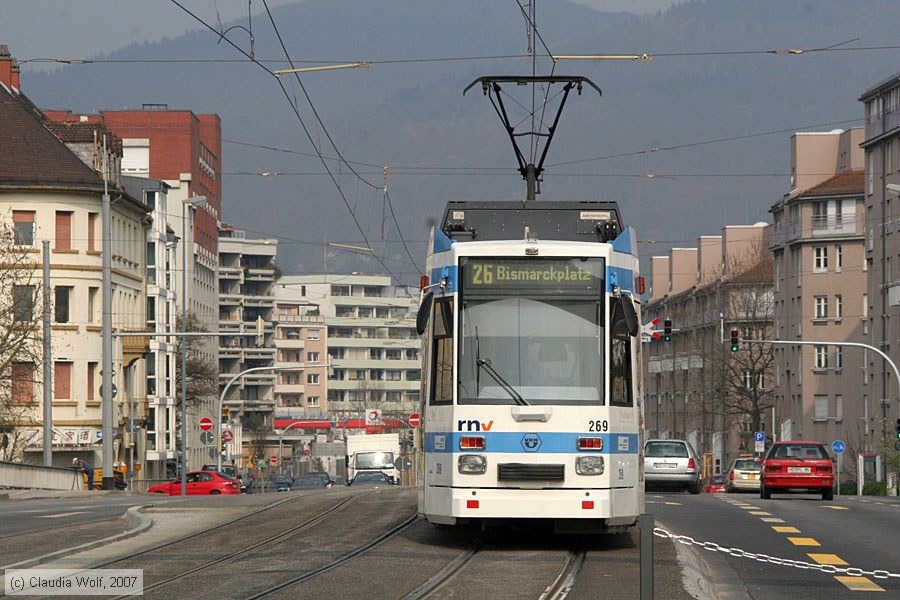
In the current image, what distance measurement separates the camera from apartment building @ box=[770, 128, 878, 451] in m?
113

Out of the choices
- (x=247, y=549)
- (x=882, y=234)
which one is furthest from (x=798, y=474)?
(x=882, y=234)

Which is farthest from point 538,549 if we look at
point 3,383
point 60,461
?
point 60,461

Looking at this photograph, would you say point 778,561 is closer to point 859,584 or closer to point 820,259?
point 859,584

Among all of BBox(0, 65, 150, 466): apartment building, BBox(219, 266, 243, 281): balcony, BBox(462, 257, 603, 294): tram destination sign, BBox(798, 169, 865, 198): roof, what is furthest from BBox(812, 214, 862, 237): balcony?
BBox(462, 257, 603, 294): tram destination sign

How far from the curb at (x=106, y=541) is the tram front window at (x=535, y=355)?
4.58m

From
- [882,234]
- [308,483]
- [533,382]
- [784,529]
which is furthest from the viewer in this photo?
[882,234]

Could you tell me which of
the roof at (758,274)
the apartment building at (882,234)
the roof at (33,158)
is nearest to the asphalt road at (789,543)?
the roof at (33,158)

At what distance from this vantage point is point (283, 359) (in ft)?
654

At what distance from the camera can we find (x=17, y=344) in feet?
184

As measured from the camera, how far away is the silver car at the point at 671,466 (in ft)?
153

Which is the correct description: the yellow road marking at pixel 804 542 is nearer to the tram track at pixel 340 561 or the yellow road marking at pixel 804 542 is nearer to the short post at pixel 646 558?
the tram track at pixel 340 561

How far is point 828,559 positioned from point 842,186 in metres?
98.4

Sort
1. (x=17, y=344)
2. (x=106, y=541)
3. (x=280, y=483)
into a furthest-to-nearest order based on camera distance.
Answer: (x=280, y=483) → (x=17, y=344) → (x=106, y=541)

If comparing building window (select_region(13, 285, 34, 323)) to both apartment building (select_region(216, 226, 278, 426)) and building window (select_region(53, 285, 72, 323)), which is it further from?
apartment building (select_region(216, 226, 278, 426))
